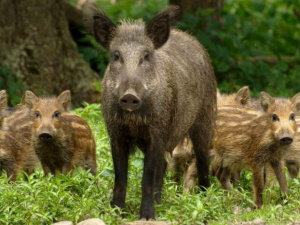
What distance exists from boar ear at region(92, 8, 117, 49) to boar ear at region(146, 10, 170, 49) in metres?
0.38

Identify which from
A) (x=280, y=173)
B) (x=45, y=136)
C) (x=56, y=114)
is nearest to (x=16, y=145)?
(x=56, y=114)

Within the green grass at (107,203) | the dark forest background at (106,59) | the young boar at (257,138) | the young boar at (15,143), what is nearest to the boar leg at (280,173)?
the young boar at (257,138)

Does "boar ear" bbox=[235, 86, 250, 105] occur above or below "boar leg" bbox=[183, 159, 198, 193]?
above

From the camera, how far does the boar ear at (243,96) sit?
11.3 m

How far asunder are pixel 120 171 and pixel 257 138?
173 cm

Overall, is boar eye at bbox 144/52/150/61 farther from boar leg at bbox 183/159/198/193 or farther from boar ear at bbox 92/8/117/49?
boar leg at bbox 183/159/198/193

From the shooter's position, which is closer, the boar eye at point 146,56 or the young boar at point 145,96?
the young boar at point 145,96


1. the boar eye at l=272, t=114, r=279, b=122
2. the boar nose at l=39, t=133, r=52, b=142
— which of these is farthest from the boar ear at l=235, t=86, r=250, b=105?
the boar nose at l=39, t=133, r=52, b=142

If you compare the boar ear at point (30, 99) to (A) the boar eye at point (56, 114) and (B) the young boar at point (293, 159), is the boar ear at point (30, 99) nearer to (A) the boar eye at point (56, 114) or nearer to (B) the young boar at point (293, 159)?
(A) the boar eye at point (56, 114)

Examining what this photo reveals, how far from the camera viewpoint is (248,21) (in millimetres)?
16562

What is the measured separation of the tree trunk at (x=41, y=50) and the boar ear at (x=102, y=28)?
5.12 meters

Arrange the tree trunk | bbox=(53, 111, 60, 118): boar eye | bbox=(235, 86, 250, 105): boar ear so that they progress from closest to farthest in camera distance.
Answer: bbox=(53, 111, 60, 118): boar eye
bbox=(235, 86, 250, 105): boar ear
the tree trunk

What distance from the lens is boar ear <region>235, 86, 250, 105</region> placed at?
37.0 feet

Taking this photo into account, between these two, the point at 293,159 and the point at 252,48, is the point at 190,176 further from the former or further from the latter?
the point at 252,48
